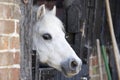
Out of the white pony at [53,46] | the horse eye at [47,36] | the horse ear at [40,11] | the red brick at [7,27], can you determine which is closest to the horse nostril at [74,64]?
the white pony at [53,46]

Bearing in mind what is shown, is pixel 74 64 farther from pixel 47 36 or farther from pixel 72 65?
pixel 47 36

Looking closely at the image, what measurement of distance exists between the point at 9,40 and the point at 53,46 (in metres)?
0.57

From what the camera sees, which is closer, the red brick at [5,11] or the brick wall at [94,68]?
the red brick at [5,11]

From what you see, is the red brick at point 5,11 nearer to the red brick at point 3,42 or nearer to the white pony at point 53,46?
the red brick at point 3,42

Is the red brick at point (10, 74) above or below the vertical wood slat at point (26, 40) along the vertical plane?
below

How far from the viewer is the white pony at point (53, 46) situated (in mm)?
2582

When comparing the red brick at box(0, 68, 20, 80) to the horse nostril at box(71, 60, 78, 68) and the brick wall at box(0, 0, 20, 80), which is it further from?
the horse nostril at box(71, 60, 78, 68)

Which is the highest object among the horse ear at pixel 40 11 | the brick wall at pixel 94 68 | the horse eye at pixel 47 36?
the horse ear at pixel 40 11

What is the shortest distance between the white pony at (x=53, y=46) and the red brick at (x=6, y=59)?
0.52 meters

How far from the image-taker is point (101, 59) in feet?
13.1

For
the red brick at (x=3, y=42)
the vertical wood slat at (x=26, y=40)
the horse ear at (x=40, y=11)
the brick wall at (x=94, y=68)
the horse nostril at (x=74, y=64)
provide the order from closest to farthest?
the red brick at (x=3, y=42)
the vertical wood slat at (x=26, y=40)
the horse nostril at (x=74, y=64)
the horse ear at (x=40, y=11)
the brick wall at (x=94, y=68)

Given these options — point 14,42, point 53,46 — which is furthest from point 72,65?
point 14,42

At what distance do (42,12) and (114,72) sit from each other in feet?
5.74

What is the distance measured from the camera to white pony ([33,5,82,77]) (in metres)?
2.58
